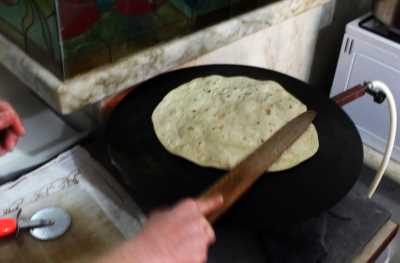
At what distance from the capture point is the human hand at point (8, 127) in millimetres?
782

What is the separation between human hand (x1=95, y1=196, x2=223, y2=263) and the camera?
1.85 feet

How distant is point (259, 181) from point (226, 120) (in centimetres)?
19

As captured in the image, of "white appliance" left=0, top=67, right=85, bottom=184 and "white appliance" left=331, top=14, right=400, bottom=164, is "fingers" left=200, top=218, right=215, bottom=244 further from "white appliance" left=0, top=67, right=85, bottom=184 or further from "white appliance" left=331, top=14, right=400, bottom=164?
"white appliance" left=331, top=14, right=400, bottom=164

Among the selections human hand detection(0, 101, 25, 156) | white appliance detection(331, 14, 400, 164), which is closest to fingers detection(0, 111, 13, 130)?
human hand detection(0, 101, 25, 156)

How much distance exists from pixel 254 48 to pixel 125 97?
0.56 m

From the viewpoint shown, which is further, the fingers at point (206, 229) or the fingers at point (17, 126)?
the fingers at point (17, 126)

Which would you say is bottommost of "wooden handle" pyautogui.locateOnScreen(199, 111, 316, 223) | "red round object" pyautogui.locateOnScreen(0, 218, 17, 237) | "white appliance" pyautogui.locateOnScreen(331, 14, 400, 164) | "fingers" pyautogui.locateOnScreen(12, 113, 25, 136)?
"white appliance" pyautogui.locateOnScreen(331, 14, 400, 164)

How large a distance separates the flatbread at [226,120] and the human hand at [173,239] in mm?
212

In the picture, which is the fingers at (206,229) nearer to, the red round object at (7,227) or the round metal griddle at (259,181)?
the round metal griddle at (259,181)

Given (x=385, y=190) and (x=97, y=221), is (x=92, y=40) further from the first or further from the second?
(x=385, y=190)

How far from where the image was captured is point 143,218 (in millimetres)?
832

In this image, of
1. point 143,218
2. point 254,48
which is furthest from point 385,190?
point 143,218

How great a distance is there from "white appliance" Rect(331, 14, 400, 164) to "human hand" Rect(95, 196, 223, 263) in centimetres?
103

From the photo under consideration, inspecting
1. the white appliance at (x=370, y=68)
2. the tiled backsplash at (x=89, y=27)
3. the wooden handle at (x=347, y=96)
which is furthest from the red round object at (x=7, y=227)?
the white appliance at (x=370, y=68)
